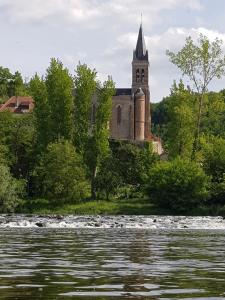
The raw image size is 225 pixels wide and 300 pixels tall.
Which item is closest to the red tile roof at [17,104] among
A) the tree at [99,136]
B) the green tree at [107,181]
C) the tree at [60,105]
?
the tree at [60,105]

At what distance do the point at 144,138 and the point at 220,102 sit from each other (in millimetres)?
59074

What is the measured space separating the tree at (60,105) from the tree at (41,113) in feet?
2.42

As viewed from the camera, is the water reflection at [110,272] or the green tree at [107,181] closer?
the water reflection at [110,272]

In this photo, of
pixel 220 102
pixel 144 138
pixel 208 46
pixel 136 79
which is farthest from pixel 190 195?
pixel 136 79

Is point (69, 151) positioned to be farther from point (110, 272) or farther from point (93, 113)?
point (110, 272)

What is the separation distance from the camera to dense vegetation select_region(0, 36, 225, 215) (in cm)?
7288

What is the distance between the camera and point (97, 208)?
73.5 metres

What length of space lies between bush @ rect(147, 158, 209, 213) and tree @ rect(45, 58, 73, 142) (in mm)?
13616

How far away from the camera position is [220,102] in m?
75.2

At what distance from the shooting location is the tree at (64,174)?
7700 cm

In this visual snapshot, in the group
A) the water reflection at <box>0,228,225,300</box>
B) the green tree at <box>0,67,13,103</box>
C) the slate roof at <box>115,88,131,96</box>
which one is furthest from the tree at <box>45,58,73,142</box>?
the green tree at <box>0,67,13,103</box>

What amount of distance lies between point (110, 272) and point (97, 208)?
55.6m

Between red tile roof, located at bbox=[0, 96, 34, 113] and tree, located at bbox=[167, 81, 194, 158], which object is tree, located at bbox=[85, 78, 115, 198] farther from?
red tile roof, located at bbox=[0, 96, 34, 113]

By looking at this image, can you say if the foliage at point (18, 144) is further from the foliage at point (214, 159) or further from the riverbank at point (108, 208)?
the foliage at point (214, 159)
